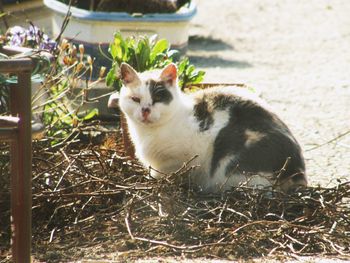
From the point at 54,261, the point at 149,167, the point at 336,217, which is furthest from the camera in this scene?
the point at 149,167

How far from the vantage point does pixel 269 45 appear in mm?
9375

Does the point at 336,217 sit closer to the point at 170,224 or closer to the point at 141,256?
the point at 170,224

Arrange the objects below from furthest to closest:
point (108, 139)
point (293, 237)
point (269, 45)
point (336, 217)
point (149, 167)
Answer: point (269, 45)
point (108, 139)
point (149, 167)
point (336, 217)
point (293, 237)

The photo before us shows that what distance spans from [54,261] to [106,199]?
32.9 inches

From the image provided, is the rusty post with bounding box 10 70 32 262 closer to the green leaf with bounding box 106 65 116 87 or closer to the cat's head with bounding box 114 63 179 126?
the cat's head with bounding box 114 63 179 126

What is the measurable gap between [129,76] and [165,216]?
0.94 meters

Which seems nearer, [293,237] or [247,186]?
[293,237]

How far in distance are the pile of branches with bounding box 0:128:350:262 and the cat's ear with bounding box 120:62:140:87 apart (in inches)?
17.2

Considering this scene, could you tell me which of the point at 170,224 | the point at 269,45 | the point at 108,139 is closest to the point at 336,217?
the point at 170,224

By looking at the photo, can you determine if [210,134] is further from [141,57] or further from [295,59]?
[295,59]

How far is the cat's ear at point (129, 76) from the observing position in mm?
4258

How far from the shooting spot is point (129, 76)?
428 centimetres

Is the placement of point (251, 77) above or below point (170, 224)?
below

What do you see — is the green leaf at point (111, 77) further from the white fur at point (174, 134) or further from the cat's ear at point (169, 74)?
the cat's ear at point (169, 74)
